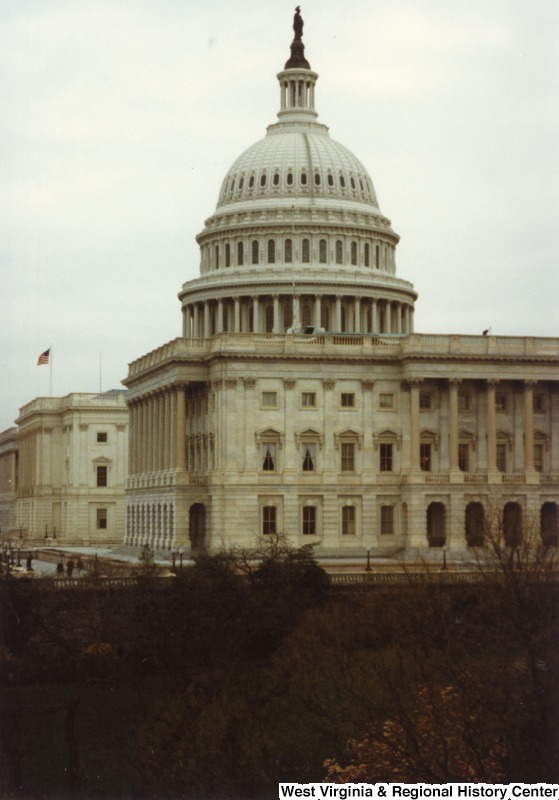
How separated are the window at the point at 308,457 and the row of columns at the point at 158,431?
10417 mm

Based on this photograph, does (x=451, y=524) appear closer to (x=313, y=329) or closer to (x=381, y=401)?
(x=381, y=401)

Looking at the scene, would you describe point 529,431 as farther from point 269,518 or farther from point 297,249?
point 297,249

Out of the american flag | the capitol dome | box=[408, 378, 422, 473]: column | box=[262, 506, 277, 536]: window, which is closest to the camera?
box=[262, 506, 277, 536]: window

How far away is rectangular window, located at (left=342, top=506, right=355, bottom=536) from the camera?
131 metres

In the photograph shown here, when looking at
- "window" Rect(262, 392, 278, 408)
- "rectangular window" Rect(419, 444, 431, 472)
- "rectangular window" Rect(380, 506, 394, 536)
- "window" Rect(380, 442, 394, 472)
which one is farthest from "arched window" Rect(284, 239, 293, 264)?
"rectangular window" Rect(380, 506, 394, 536)

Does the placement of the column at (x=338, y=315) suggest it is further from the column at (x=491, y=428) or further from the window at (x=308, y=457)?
the window at (x=308, y=457)

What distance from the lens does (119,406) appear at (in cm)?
19838

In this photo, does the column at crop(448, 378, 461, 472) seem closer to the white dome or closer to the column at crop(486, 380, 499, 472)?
the column at crop(486, 380, 499, 472)

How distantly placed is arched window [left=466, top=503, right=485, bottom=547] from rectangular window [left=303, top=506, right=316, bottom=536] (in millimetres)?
11211

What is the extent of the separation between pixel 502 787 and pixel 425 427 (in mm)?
87604

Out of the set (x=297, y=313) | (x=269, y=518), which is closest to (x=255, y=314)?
(x=297, y=313)

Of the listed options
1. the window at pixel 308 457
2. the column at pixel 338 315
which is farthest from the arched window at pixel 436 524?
the column at pixel 338 315

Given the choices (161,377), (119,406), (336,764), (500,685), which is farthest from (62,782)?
(119,406)

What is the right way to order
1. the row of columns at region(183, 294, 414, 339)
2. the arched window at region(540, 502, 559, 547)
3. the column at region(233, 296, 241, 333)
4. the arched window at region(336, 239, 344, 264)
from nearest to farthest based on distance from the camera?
the arched window at region(540, 502, 559, 547), the row of columns at region(183, 294, 414, 339), the column at region(233, 296, 241, 333), the arched window at region(336, 239, 344, 264)
